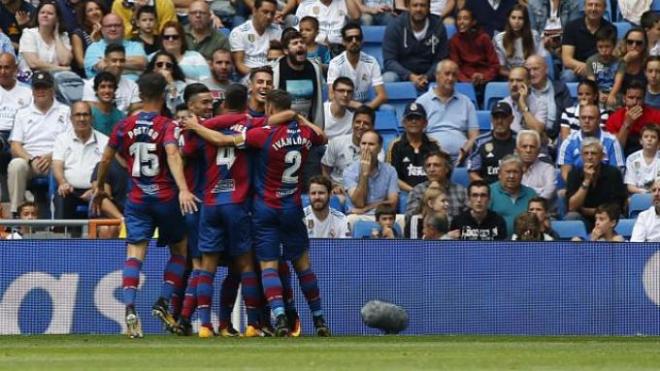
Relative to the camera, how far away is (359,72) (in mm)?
19750

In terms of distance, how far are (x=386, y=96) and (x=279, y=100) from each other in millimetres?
5831

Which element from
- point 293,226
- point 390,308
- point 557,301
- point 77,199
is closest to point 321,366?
point 293,226

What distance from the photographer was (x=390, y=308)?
1570cm

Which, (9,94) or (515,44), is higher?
(515,44)

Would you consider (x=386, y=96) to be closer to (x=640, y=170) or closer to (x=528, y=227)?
(x=640, y=170)

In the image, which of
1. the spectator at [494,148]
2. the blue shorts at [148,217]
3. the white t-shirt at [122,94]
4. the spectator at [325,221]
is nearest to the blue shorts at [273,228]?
the blue shorts at [148,217]

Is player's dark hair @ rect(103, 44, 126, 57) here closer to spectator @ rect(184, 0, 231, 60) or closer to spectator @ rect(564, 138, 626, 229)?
spectator @ rect(184, 0, 231, 60)

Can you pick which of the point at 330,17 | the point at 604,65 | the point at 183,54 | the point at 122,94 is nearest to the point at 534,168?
the point at 604,65

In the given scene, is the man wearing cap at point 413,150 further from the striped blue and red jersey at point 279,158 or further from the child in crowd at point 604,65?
the striped blue and red jersey at point 279,158

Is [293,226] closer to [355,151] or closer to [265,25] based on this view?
[355,151]

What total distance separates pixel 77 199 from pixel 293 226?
419 centimetres

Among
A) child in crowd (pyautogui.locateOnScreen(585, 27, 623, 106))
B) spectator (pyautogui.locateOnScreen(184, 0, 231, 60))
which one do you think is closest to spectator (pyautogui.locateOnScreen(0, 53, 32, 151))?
spectator (pyautogui.locateOnScreen(184, 0, 231, 60))

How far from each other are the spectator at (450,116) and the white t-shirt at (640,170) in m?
1.74

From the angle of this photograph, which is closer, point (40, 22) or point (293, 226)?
point (293, 226)
